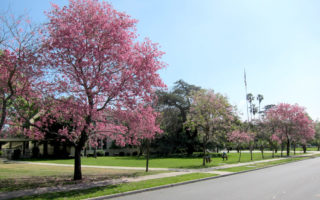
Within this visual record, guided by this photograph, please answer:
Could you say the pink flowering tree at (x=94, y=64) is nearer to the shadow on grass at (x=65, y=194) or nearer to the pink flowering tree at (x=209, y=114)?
the shadow on grass at (x=65, y=194)

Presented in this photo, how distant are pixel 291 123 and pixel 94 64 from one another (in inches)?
1501

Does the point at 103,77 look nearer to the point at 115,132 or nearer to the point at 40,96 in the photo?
the point at 40,96

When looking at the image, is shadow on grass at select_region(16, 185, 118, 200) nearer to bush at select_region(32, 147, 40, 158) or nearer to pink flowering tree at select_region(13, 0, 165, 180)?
pink flowering tree at select_region(13, 0, 165, 180)

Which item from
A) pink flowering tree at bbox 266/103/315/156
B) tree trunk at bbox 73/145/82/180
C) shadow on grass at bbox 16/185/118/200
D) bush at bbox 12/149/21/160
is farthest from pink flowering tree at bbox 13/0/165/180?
pink flowering tree at bbox 266/103/315/156

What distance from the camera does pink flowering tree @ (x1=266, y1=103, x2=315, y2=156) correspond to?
1636 inches

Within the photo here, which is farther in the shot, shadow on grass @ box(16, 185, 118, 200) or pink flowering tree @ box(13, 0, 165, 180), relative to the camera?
pink flowering tree @ box(13, 0, 165, 180)

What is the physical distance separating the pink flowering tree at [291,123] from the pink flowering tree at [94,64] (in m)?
33.5

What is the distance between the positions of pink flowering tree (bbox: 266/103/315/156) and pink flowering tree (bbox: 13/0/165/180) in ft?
110

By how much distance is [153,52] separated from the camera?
47.8 feet

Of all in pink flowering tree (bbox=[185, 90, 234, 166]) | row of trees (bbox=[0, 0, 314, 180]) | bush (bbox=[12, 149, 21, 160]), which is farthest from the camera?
bush (bbox=[12, 149, 21, 160])

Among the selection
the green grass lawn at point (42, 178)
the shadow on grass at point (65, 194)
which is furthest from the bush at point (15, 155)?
the shadow on grass at point (65, 194)

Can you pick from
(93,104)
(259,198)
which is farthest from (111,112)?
(259,198)

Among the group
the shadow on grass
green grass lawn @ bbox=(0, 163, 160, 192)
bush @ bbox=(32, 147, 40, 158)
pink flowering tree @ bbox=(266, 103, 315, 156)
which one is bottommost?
bush @ bbox=(32, 147, 40, 158)

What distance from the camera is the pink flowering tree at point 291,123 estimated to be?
4156 cm
